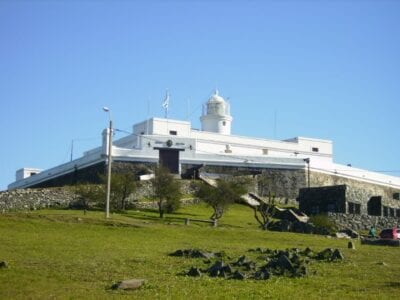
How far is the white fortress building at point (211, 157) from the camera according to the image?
59.2m

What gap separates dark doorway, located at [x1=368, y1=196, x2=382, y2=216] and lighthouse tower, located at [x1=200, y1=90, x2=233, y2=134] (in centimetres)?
2551

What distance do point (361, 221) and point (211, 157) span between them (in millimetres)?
18958

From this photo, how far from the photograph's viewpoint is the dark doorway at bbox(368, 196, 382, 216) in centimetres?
4809

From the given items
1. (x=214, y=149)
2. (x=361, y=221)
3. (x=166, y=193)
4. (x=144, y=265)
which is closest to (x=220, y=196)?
(x=166, y=193)

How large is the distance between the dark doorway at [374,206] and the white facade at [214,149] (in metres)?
13.6

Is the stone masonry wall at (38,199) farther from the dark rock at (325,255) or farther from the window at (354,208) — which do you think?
the dark rock at (325,255)

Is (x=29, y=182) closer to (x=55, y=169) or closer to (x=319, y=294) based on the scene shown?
(x=55, y=169)

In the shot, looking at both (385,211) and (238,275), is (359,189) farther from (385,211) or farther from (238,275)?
(238,275)

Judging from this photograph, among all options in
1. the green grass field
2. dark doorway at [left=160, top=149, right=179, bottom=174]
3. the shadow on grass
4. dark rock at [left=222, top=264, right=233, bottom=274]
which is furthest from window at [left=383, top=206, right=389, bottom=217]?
dark rock at [left=222, top=264, right=233, bottom=274]

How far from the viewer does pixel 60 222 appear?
28.5 meters

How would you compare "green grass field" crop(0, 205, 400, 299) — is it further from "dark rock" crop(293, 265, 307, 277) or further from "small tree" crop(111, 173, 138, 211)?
"small tree" crop(111, 173, 138, 211)

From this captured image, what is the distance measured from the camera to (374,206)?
4841 cm

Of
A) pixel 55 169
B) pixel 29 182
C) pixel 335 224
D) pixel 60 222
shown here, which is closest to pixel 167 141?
pixel 55 169

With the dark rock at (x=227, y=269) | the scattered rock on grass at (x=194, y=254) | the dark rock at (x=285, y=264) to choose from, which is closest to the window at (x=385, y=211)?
the scattered rock on grass at (x=194, y=254)
